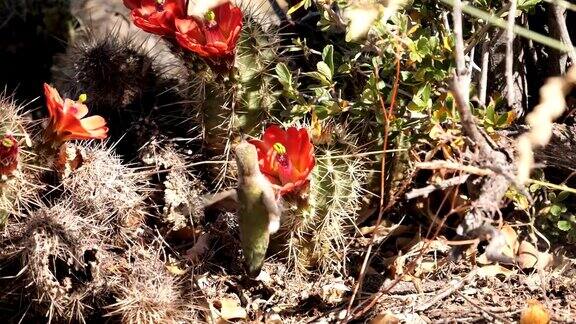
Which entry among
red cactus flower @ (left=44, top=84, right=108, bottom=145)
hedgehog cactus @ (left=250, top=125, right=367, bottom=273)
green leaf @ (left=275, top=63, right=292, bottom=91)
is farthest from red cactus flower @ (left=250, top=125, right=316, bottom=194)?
red cactus flower @ (left=44, top=84, right=108, bottom=145)

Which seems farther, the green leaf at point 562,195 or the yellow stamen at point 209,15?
the green leaf at point 562,195

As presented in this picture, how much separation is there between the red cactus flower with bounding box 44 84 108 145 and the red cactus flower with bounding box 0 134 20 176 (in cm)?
12

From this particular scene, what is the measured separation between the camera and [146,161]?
9.39 feet

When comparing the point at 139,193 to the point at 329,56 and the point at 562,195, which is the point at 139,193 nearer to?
the point at 329,56

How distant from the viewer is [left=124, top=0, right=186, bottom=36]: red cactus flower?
8.36ft

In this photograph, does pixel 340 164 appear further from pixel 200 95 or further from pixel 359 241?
→ pixel 200 95

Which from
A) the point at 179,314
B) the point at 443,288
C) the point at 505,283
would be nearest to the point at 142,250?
the point at 179,314

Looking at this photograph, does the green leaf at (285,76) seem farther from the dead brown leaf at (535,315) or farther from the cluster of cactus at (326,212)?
the dead brown leaf at (535,315)

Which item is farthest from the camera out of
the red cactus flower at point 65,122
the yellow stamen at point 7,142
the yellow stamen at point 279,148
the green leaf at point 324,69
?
the green leaf at point 324,69

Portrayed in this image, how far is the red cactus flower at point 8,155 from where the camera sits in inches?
96.7

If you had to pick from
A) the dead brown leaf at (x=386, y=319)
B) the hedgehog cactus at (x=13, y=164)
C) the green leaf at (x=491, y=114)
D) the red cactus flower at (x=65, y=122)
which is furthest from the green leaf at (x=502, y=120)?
the hedgehog cactus at (x=13, y=164)

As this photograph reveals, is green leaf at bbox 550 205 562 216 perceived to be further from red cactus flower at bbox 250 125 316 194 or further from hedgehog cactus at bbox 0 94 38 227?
hedgehog cactus at bbox 0 94 38 227

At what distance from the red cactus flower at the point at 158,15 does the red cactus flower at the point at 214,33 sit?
1.8 inches

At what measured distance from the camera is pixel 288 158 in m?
2.44
